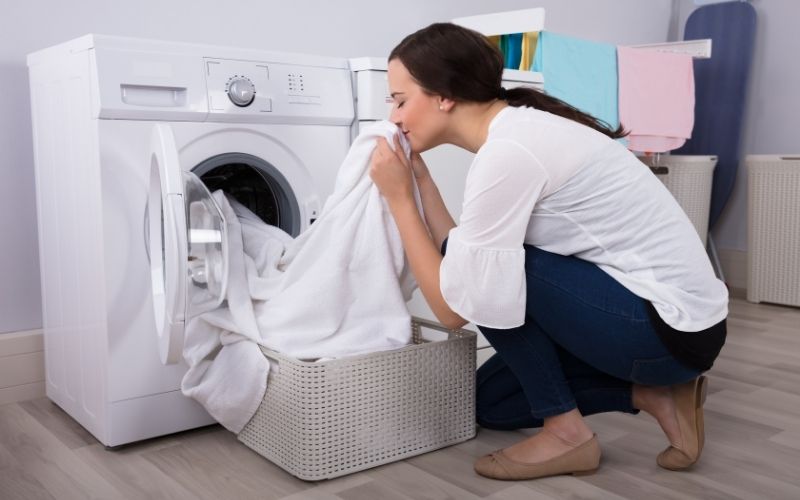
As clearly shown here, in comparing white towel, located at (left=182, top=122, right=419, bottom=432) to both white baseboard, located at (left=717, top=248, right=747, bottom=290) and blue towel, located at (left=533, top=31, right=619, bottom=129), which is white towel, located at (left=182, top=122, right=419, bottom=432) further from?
white baseboard, located at (left=717, top=248, right=747, bottom=290)

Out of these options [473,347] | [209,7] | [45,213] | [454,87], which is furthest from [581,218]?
[209,7]

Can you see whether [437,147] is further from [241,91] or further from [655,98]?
[655,98]

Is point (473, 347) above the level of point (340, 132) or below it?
below

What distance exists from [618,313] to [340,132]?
826 millimetres

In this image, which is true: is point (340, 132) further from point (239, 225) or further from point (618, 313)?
point (618, 313)

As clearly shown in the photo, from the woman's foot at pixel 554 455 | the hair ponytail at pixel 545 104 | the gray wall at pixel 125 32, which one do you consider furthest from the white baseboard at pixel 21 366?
the hair ponytail at pixel 545 104

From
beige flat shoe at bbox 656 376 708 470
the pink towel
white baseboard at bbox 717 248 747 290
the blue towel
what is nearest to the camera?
beige flat shoe at bbox 656 376 708 470

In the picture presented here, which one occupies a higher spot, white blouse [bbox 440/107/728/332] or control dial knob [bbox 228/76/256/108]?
control dial knob [bbox 228/76/256/108]

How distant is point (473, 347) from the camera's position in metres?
1.59

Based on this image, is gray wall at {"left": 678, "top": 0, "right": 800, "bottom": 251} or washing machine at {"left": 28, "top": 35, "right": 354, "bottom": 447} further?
gray wall at {"left": 678, "top": 0, "right": 800, "bottom": 251}

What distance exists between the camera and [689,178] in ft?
10.5

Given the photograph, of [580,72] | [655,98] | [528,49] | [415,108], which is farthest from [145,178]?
[655,98]

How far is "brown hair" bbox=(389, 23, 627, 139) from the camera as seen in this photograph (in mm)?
1305

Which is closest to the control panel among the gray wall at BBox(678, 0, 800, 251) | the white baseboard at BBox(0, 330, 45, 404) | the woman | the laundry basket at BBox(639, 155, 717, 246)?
the woman
